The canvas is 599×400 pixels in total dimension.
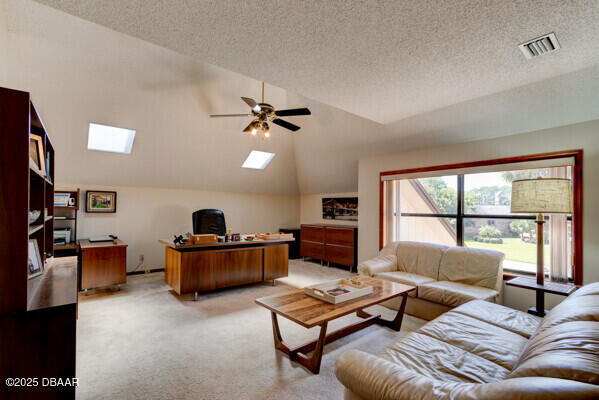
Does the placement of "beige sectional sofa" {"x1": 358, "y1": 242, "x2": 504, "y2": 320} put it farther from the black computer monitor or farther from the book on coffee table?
the black computer monitor

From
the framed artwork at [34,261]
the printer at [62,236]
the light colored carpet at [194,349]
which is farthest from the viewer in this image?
the printer at [62,236]

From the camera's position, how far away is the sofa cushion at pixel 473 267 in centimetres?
332

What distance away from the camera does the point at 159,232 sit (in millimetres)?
5824

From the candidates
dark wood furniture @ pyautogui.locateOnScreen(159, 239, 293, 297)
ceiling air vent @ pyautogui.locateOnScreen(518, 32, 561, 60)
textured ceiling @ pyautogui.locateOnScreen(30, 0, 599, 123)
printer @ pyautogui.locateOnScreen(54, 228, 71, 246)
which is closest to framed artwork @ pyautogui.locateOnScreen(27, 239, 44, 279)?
textured ceiling @ pyautogui.locateOnScreen(30, 0, 599, 123)

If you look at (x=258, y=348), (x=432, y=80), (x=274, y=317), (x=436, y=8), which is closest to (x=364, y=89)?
(x=432, y=80)

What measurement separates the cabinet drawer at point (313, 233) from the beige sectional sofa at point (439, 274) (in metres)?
2.43

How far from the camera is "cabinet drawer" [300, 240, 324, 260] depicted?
6616 millimetres

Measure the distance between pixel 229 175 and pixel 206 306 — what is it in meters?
3.29

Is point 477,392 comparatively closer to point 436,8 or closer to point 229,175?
point 436,8

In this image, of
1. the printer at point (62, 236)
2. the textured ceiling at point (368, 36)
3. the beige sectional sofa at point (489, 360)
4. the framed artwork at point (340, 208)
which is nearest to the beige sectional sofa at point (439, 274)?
the beige sectional sofa at point (489, 360)

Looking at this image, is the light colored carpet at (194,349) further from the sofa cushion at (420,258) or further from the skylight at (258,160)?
the skylight at (258,160)

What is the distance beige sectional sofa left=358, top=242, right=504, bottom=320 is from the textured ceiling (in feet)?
6.79

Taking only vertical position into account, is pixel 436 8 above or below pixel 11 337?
above

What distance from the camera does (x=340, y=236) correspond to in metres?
6.17
